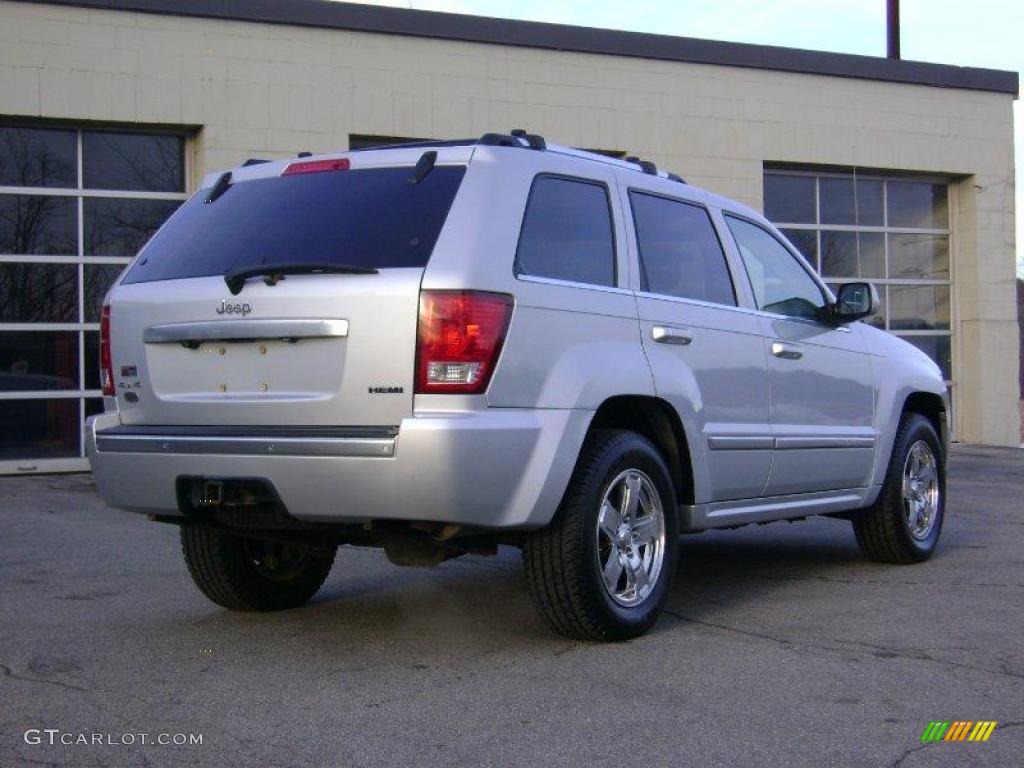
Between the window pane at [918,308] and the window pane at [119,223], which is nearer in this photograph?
the window pane at [119,223]

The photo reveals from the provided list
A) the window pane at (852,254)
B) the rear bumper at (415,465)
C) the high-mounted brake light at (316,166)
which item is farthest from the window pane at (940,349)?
the rear bumper at (415,465)

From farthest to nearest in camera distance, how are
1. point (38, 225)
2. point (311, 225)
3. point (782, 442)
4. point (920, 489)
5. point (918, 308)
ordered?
point (918, 308)
point (38, 225)
point (920, 489)
point (782, 442)
point (311, 225)

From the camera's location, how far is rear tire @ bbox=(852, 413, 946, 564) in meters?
7.66

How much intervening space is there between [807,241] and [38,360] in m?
9.36

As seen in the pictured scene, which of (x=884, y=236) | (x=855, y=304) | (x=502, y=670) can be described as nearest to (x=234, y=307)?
(x=502, y=670)

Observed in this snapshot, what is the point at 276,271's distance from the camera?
5.14 metres

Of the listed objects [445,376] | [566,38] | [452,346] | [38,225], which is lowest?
[445,376]

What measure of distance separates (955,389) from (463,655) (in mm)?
14690

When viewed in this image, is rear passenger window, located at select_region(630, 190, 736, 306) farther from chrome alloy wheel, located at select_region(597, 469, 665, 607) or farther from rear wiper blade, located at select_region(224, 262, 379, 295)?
rear wiper blade, located at select_region(224, 262, 379, 295)

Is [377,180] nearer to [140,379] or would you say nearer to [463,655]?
[140,379]

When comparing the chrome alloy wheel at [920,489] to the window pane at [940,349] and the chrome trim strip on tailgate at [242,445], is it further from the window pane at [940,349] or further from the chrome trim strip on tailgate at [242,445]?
the window pane at [940,349]

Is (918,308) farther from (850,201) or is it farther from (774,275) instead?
(774,275)

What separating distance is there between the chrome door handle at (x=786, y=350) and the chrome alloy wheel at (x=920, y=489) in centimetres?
131

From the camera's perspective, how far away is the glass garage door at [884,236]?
17.8 m
